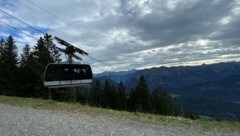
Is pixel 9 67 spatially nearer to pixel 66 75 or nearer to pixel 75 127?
pixel 66 75

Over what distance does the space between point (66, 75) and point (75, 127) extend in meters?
22.0

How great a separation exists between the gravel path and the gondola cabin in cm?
1561

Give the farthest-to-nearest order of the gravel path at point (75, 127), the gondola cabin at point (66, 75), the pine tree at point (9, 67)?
1. the pine tree at point (9, 67)
2. the gondola cabin at point (66, 75)
3. the gravel path at point (75, 127)

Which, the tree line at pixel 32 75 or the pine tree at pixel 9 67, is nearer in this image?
the tree line at pixel 32 75

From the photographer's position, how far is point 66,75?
112 feet

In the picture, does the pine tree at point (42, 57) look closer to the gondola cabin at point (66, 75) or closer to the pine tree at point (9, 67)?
the pine tree at point (9, 67)

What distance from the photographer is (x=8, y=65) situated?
6769 centimetres

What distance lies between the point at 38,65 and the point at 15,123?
1809 inches

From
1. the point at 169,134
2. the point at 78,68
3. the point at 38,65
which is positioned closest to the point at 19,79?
the point at 38,65

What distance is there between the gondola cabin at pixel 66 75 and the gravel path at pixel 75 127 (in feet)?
51.2

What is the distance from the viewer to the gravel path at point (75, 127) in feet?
37.5

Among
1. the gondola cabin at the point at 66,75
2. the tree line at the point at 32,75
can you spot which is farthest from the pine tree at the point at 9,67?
→ the gondola cabin at the point at 66,75

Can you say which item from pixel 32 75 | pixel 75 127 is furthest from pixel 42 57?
pixel 75 127

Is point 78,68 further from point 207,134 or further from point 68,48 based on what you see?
point 207,134
